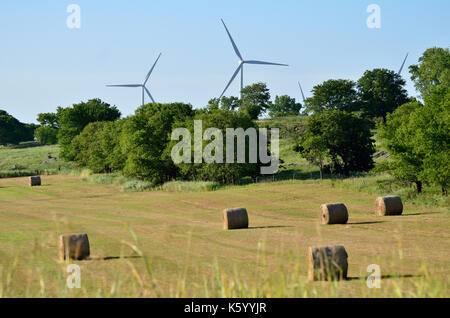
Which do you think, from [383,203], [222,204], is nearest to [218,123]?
[222,204]

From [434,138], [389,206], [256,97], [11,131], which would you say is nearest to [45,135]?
[11,131]

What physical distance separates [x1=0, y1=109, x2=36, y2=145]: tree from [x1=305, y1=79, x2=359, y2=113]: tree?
334ft

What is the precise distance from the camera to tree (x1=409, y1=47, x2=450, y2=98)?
117 meters

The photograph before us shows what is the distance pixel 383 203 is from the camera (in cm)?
3581

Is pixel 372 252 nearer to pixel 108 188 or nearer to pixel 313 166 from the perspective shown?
pixel 108 188

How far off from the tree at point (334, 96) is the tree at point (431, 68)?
47.2 ft

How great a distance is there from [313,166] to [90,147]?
47.9 meters

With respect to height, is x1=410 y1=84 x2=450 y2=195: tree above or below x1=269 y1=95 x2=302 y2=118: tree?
below
